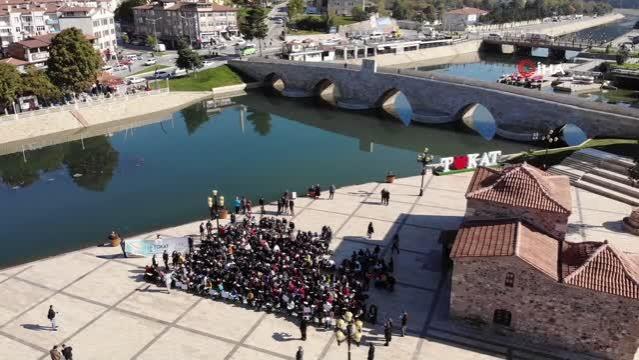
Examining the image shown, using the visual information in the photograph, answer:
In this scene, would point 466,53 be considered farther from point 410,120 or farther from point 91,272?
point 91,272

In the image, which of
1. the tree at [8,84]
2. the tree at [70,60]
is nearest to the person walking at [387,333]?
the tree at [8,84]

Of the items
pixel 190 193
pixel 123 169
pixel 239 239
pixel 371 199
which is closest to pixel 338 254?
pixel 239 239

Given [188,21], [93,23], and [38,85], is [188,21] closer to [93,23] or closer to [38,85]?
[93,23]

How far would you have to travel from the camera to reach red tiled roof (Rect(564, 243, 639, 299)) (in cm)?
2204

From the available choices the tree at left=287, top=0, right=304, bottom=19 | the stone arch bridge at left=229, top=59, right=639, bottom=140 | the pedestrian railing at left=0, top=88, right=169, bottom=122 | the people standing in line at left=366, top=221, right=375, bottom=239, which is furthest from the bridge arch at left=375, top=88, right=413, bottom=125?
the tree at left=287, top=0, right=304, bottom=19

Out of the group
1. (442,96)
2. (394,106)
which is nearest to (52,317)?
(442,96)

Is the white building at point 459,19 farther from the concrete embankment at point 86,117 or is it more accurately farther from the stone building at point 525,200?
the stone building at point 525,200

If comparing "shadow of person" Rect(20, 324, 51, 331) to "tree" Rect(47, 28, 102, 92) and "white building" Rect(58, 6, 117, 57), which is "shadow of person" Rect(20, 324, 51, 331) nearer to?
"tree" Rect(47, 28, 102, 92)

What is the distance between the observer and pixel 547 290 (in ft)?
76.4

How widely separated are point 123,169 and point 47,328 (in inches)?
1287

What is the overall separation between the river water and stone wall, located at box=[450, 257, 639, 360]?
81.8 feet

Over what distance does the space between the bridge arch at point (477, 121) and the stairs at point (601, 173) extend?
740 inches

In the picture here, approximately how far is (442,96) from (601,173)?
29.3 metres

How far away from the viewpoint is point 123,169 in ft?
185
